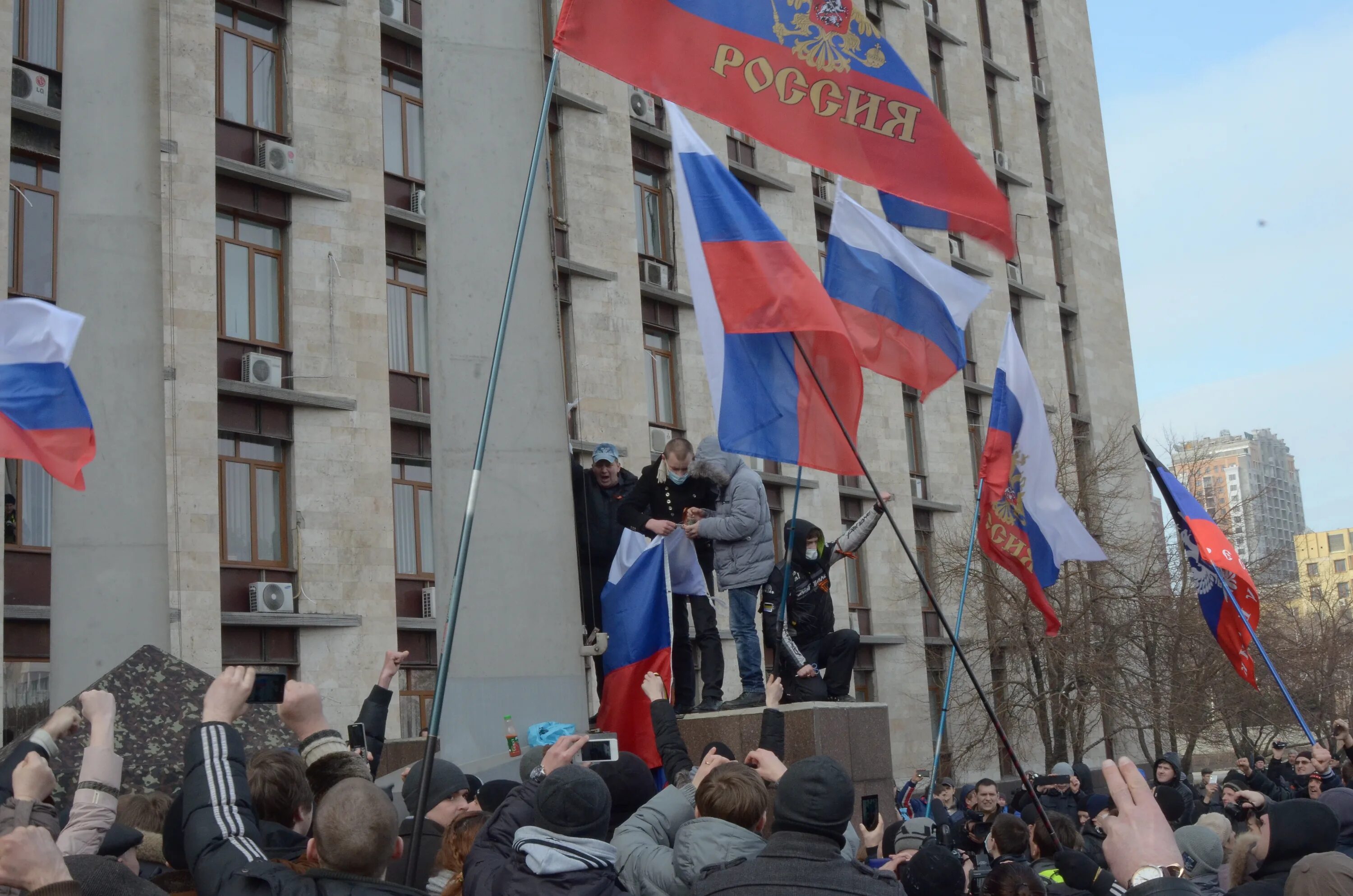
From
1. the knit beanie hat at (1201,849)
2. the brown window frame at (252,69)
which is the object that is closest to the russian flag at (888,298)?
the knit beanie hat at (1201,849)

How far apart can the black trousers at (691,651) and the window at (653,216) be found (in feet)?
53.8

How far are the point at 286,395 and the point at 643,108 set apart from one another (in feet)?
30.9

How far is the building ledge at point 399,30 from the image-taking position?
71.0 feet

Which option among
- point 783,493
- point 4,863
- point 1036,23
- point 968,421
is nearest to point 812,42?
point 4,863

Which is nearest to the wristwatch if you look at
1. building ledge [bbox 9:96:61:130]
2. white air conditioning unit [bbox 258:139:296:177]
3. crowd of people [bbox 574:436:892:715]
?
crowd of people [bbox 574:436:892:715]

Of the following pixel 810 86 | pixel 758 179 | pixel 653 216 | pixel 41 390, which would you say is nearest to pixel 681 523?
pixel 810 86

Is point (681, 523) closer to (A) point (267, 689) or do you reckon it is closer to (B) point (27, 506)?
(A) point (267, 689)

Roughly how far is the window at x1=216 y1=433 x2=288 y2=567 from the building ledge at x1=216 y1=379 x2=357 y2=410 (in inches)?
24.9

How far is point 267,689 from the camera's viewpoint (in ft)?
12.2

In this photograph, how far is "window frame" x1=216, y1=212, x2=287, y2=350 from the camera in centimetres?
1933

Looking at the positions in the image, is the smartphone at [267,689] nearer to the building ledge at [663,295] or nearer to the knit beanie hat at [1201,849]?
the knit beanie hat at [1201,849]

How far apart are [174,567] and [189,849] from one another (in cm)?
1557

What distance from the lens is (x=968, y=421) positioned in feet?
111

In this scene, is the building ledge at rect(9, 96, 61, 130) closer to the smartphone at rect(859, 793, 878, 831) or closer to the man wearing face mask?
the man wearing face mask
